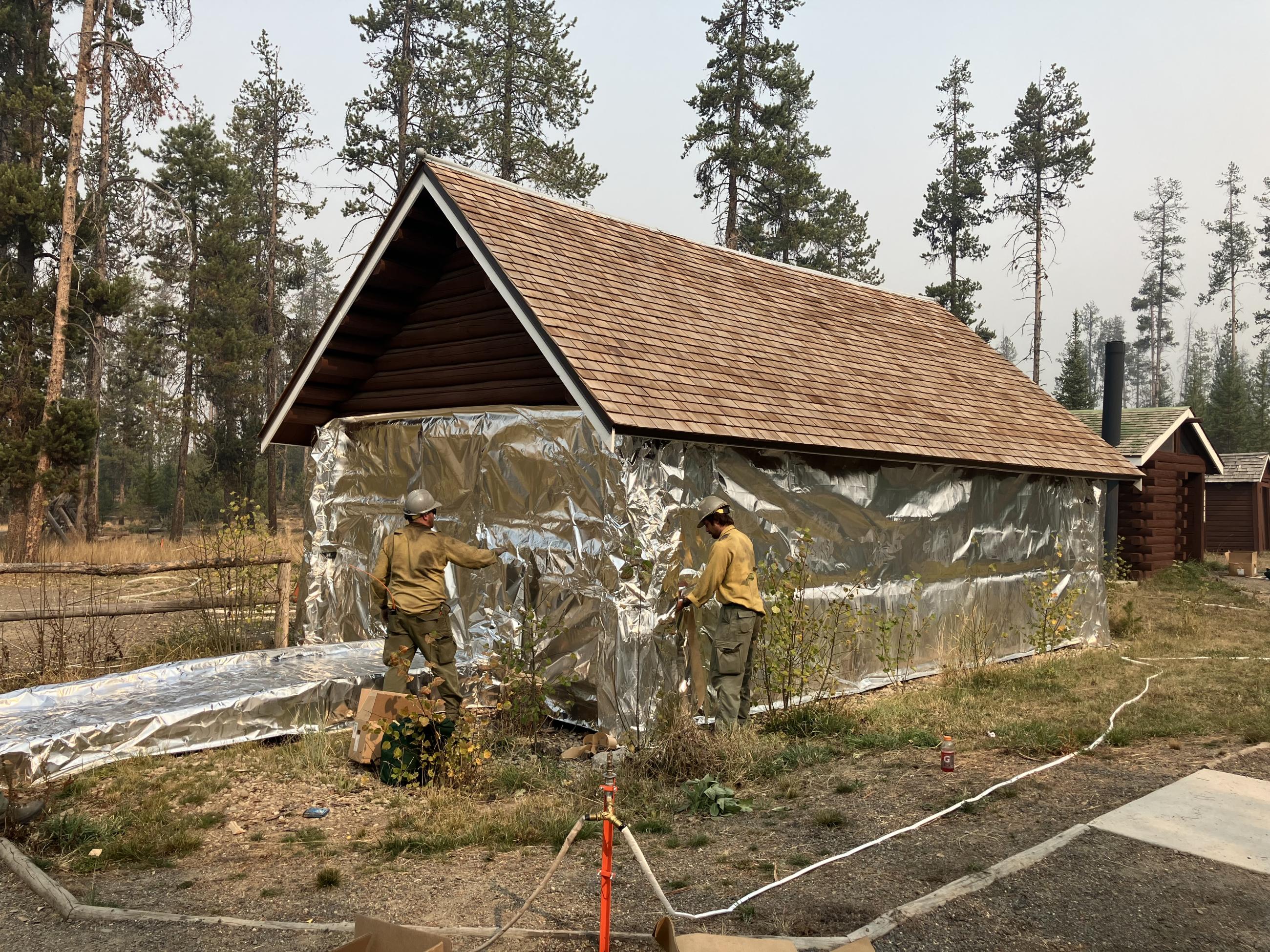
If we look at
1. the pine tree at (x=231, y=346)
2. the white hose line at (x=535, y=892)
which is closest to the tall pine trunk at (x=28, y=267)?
the pine tree at (x=231, y=346)

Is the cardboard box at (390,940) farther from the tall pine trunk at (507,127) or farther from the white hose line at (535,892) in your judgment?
the tall pine trunk at (507,127)

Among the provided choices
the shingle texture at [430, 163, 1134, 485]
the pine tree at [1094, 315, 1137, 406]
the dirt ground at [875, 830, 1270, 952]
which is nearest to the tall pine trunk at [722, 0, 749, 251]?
the shingle texture at [430, 163, 1134, 485]

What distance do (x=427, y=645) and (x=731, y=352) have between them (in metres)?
4.60

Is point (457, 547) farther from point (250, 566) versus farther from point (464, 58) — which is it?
point (464, 58)

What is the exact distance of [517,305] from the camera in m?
8.23

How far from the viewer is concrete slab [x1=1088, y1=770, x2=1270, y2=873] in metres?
5.10

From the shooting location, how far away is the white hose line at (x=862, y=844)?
13.2 ft

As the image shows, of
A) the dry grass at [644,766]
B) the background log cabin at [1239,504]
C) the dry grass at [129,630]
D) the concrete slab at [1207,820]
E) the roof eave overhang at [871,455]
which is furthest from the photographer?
the background log cabin at [1239,504]

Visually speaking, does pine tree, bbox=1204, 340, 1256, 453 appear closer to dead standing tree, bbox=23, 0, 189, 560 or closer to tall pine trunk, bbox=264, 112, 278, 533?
tall pine trunk, bbox=264, 112, 278, 533

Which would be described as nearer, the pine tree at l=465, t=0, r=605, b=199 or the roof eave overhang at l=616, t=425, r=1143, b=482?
the roof eave overhang at l=616, t=425, r=1143, b=482

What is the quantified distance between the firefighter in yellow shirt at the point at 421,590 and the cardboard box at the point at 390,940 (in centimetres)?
403

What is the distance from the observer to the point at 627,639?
783 centimetres

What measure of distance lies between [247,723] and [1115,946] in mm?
6649

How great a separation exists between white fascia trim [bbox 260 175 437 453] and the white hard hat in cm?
315
